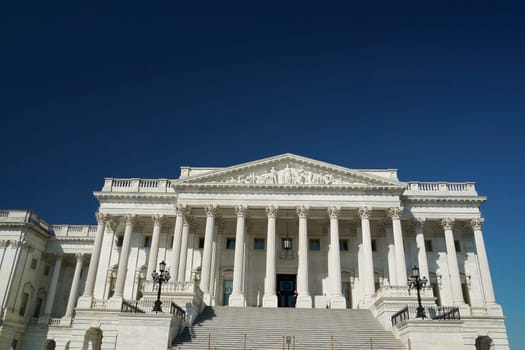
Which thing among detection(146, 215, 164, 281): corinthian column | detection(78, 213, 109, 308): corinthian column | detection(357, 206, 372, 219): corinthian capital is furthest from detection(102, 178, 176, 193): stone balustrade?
detection(357, 206, 372, 219): corinthian capital

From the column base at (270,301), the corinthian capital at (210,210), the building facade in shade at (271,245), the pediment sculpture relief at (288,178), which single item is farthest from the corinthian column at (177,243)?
the column base at (270,301)

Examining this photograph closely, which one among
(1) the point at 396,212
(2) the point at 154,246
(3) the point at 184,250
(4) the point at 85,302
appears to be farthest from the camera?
(2) the point at 154,246

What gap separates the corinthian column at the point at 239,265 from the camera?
124 feet

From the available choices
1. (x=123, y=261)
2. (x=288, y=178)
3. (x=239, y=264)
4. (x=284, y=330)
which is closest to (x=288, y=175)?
(x=288, y=178)

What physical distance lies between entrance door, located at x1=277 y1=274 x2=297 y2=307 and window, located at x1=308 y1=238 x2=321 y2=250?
3.83 meters

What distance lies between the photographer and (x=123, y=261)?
141 feet

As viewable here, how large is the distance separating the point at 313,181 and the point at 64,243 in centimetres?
3267

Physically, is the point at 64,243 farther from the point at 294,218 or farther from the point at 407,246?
the point at 407,246

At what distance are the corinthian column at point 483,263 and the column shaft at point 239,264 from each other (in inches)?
914

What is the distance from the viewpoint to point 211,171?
4231 centimetres

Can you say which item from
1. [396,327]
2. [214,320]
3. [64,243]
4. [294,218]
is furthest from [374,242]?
[64,243]

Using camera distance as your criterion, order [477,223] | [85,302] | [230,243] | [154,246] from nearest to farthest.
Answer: [85,302] → [477,223] → [154,246] → [230,243]

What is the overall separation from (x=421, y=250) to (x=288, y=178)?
15083 millimetres

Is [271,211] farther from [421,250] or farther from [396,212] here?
[421,250]
